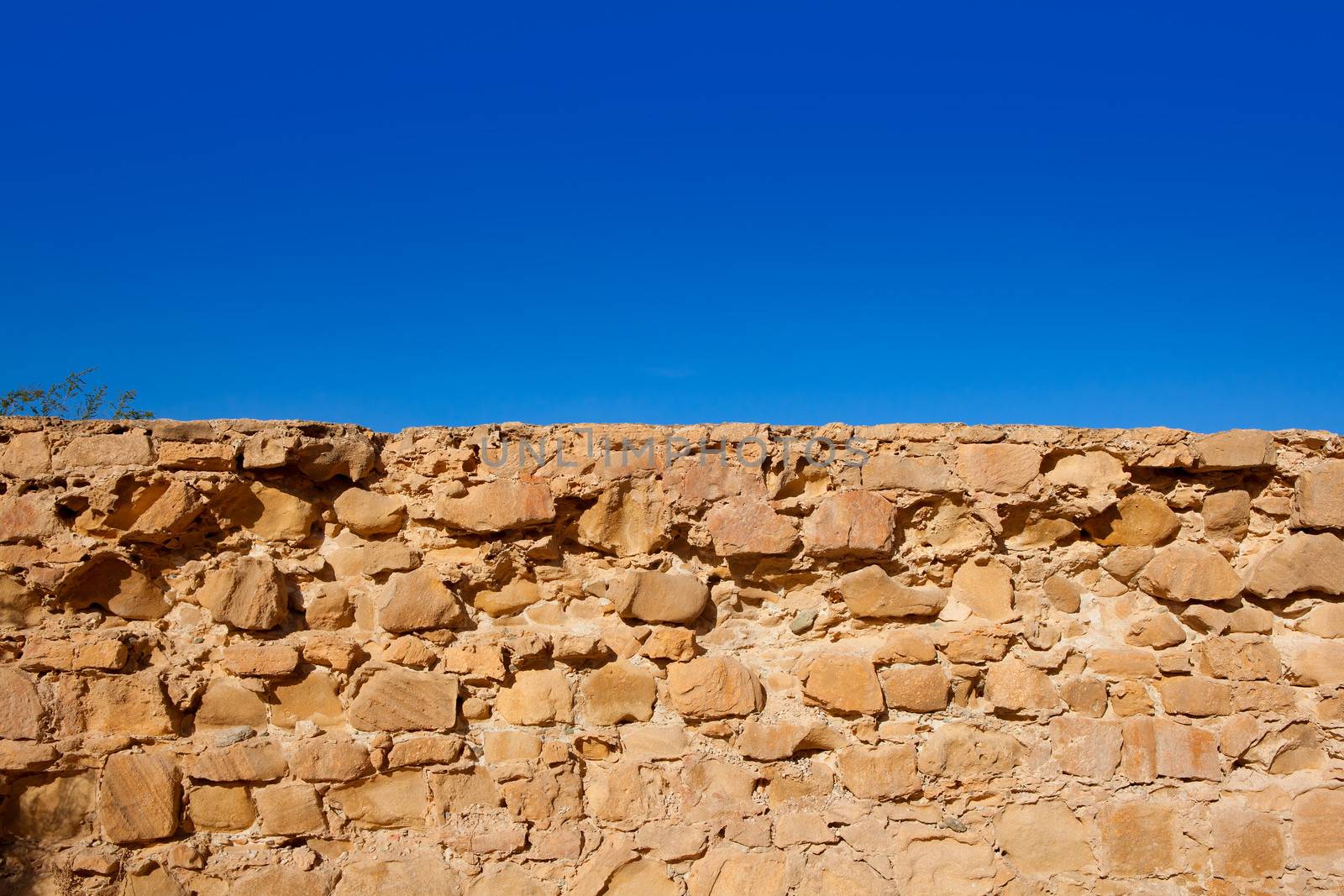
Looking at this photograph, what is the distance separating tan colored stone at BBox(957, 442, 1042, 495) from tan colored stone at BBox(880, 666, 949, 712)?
2.28ft

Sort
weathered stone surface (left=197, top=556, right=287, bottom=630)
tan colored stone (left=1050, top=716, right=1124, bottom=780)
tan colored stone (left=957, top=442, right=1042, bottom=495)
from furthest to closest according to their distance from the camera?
tan colored stone (left=957, top=442, right=1042, bottom=495) < tan colored stone (left=1050, top=716, right=1124, bottom=780) < weathered stone surface (left=197, top=556, right=287, bottom=630)

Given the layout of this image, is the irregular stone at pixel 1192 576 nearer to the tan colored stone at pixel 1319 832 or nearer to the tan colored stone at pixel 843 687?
the tan colored stone at pixel 1319 832

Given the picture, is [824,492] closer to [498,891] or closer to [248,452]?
[498,891]

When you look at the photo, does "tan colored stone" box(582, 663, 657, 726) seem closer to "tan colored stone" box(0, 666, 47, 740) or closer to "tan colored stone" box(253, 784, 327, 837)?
"tan colored stone" box(253, 784, 327, 837)

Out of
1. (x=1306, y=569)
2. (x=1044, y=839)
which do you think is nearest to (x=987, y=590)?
(x=1044, y=839)

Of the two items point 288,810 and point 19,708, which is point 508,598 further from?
point 19,708

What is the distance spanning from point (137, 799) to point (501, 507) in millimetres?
1537

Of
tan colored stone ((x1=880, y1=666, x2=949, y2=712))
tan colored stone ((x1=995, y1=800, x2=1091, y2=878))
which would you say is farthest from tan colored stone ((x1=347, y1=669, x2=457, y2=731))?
tan colored stone ((x1=995, y1=800, x2=1091, y2=878))

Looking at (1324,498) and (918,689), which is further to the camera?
(1324,498)

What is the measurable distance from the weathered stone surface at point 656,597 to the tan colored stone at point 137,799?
162 cm

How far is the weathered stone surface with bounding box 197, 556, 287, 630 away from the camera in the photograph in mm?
3420

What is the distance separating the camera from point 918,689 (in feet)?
11.5

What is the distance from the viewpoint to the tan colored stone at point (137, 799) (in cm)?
330

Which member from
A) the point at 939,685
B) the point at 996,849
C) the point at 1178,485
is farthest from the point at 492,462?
the point at 1178,485
